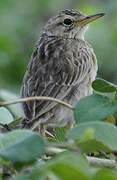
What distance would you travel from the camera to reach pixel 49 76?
5641 mm

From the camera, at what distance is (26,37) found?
8.84 m

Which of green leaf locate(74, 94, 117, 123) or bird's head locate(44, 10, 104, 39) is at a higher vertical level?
green leaf locate(74, 94, 117, 123)

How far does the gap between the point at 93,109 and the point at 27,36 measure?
6.55m

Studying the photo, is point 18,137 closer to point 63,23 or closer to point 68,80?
point 68,80

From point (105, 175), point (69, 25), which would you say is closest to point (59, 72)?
point (69, 25)

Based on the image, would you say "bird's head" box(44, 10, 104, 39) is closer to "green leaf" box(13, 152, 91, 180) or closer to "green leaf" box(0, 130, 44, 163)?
"green leaf" box(0, 130, 44, 163)

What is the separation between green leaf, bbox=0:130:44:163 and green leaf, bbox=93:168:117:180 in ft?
0.69

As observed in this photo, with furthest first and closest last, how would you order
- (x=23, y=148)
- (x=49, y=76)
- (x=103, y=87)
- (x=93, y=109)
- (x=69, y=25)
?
(x=69, y=25) < (x=49, y=76) < (x=103, y=87) < (x=93, y=109) < (x=23, y=148)

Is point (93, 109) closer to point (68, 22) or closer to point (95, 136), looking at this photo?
point (95, 136)

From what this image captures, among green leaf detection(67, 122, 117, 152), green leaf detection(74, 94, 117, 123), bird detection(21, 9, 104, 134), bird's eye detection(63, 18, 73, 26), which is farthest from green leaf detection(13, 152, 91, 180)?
bird's eye detection(63, 18, 73, 26)

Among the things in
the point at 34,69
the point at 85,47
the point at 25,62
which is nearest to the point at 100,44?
the point at 25,62

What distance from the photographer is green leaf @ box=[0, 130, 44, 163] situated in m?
1.84

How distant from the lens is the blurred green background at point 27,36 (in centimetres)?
721

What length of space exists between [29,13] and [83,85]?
373 centimetres
